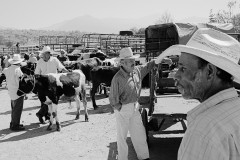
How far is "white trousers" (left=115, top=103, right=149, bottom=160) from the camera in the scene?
197 inches

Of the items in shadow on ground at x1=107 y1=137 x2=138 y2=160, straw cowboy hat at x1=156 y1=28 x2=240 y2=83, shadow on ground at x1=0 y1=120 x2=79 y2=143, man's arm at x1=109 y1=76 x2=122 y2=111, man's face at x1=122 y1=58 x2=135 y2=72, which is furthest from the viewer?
shadow on ground at x1=0 y1=120 x2=79 y2=143

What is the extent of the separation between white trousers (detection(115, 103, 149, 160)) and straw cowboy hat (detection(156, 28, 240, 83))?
3.51 metres

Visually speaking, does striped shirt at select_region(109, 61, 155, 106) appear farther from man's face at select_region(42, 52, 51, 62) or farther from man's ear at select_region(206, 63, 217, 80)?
man's face at select_region(42, 52, 51, 62)

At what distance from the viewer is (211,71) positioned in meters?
1.56

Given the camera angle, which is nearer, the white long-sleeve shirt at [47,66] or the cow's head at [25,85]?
the cow's head at [25,85]

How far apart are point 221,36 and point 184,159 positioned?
2.13ft

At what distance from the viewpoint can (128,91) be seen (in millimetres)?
5047

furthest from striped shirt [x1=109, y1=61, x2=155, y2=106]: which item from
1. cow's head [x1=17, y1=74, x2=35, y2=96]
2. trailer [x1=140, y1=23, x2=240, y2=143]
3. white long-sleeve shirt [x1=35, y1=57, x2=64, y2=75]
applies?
white long-sleeve shirt [x1=35, y1=57, x2=64, y2=75]

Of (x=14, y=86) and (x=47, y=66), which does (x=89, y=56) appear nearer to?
(x=47, y=66)

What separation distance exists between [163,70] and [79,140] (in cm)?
355

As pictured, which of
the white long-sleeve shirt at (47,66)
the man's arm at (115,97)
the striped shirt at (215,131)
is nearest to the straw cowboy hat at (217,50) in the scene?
the striped shirt at (215,131)

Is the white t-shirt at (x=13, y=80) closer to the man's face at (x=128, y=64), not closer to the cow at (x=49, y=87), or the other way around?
the cow at (x=49, y=87)

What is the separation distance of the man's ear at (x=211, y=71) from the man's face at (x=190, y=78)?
3 centimetres

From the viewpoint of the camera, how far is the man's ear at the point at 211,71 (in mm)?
1548
